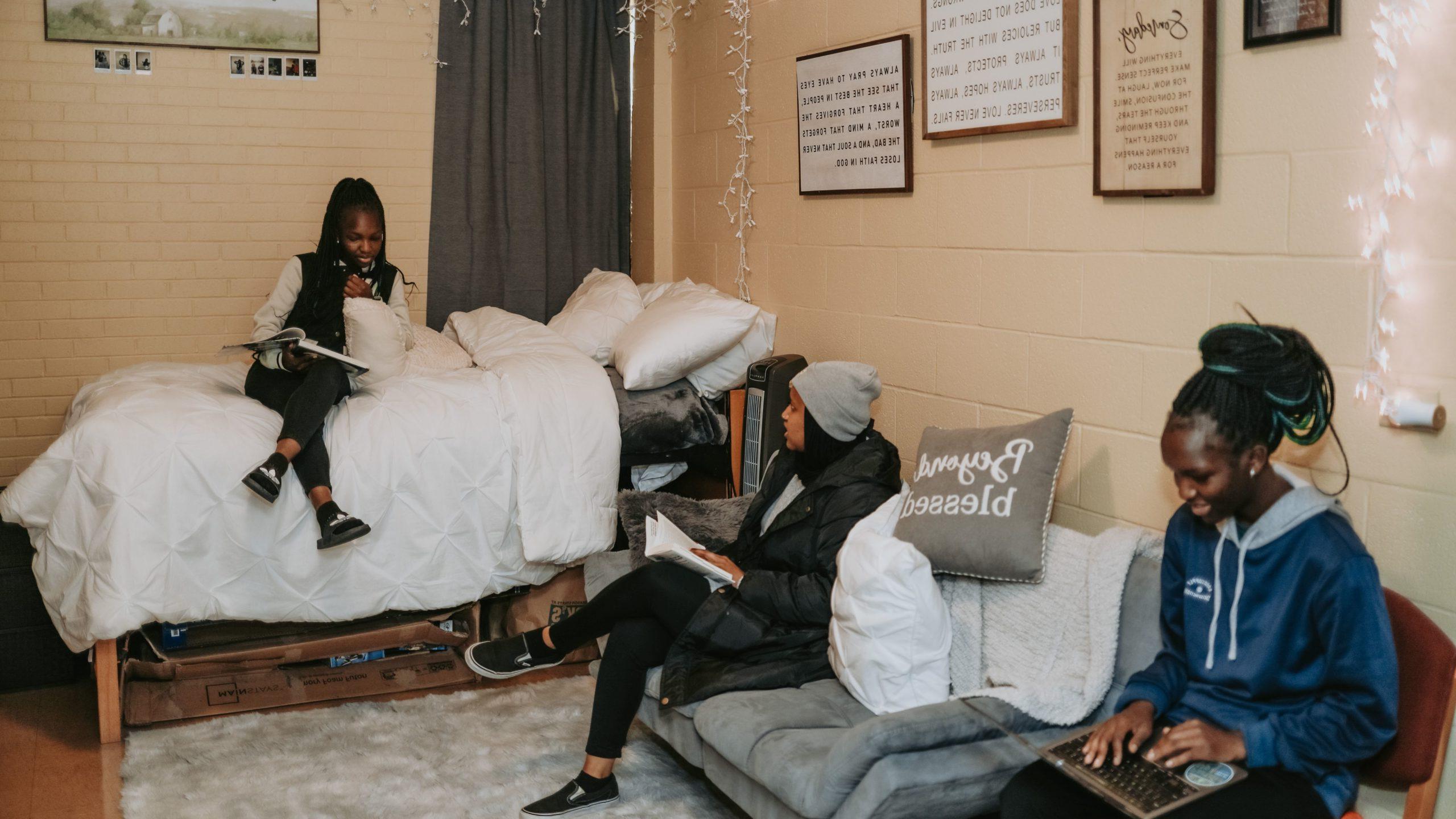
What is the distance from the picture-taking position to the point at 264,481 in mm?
2914

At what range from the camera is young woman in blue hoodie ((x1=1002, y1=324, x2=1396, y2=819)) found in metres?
1.63

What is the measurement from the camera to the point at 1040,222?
2.61m

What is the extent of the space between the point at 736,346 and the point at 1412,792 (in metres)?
2.34

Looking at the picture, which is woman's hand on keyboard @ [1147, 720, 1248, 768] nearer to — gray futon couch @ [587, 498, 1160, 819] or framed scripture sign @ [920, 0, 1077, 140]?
gray futon couch @ [587, 498, 1160, 819]

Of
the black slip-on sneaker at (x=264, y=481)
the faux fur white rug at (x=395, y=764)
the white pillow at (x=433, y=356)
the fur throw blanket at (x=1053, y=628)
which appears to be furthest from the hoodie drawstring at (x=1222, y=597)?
the white pillow at (x=433, y=356)

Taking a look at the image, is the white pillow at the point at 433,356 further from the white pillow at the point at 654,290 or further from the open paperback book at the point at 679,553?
the open paperback book at the point at 679,553

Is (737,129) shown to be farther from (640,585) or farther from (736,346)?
(640,585)

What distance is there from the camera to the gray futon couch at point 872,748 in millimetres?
1911

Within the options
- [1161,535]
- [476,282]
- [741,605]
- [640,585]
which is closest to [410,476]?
[640,585]

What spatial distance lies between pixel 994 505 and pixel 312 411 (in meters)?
1.79

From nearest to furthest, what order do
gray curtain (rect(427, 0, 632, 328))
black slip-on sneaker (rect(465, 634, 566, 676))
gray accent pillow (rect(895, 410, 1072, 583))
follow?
gray accent pillow (rect(895, 410, 1072, 583)), black slip-on sneaker (rect(465, 634, 566, 676)), gray curtain (rect(427, 0, 632, 328))

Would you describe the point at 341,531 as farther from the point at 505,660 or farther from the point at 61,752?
the point at 61,752

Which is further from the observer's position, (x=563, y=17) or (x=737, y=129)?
(x=563, y=17)

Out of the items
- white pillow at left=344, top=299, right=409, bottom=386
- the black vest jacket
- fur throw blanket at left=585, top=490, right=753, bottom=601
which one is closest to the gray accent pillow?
fur throw blanket at left=585, top=490, right=753, bottom=601
